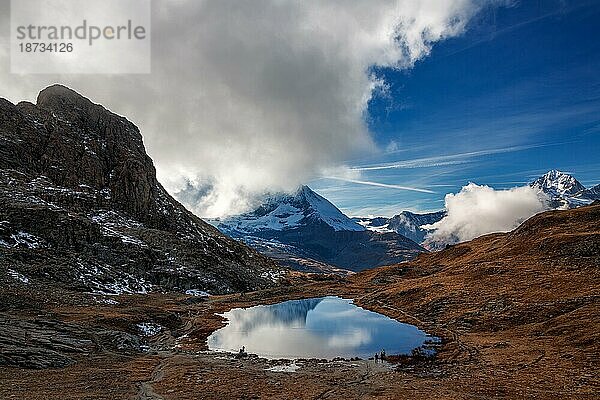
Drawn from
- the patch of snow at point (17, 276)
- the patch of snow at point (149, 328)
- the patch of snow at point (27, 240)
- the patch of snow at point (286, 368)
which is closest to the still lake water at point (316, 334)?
the patch of snow at point (286, 368)

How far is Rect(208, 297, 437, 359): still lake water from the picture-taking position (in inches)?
2244

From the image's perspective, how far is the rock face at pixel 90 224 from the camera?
113125 millimetres

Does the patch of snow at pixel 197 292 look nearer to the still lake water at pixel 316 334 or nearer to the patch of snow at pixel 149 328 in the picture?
the still lake water at pixel 316 334

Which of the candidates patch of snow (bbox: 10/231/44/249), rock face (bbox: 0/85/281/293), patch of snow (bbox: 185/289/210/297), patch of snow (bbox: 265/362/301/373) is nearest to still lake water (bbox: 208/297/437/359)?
patch of snow (bbox: 265/362/301/373)

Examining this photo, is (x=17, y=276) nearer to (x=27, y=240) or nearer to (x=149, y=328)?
(x=27, y=240)

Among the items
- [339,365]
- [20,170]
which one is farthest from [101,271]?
[339,365]

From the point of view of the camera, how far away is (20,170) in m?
155

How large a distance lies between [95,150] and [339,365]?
185 metres

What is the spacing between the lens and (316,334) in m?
71.3

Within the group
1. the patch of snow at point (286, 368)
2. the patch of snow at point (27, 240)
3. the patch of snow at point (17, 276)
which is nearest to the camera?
the patch of snow at point (286, 368)

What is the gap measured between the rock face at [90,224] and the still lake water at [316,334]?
47223 mm

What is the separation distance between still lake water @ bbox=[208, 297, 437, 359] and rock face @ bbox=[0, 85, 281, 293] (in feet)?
155

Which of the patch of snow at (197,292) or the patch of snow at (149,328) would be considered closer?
the patch of snow at (149,328)

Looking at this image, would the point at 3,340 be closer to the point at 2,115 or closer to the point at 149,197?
the point at 149,197
